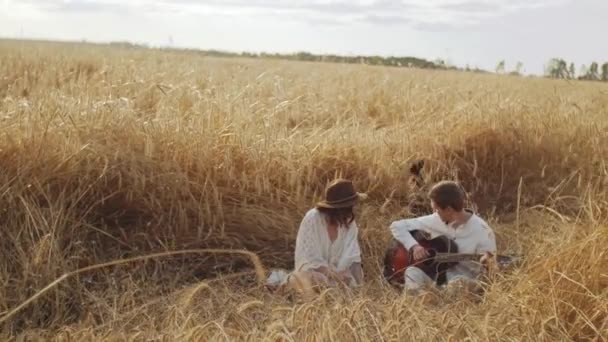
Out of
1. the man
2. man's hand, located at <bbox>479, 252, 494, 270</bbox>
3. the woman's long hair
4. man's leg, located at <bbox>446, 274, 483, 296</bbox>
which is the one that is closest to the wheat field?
man's leg, located at <bbox>446, 274, 483, 296</bbox>

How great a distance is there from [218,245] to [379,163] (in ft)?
5.12

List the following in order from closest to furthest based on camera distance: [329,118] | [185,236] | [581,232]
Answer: [581,232] → [185,236] → [329,118]

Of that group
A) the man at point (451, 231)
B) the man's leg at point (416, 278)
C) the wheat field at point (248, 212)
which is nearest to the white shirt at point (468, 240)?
the man at point (451, 231)

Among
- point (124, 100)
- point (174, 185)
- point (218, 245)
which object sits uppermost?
point (124, 100)

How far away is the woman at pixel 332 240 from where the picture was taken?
4.41 m

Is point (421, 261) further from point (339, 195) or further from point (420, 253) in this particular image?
point (339, 195)

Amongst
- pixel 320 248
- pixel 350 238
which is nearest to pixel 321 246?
pixel 320 248

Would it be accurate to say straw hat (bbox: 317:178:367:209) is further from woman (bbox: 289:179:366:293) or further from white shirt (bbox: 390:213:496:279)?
white shirt (bbox: 390:213:496:279)

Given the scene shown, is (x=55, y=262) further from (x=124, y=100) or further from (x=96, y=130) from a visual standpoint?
(x=124, y=100)

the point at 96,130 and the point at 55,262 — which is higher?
the point at 96,130

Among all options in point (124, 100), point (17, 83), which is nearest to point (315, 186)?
point (124, 100)

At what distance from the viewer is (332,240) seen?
14.9 feet

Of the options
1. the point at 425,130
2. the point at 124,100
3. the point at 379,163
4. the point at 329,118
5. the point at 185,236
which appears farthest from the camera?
the point at 329,118

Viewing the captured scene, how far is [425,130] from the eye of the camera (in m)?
6.71
